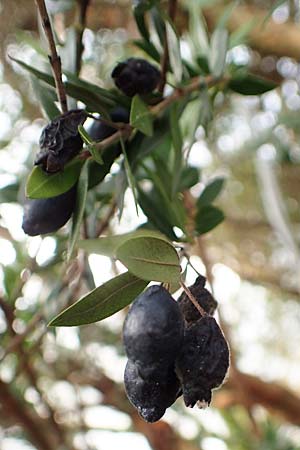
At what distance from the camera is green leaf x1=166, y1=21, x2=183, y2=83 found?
54 centimetres

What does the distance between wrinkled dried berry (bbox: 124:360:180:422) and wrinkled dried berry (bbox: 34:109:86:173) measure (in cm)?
12

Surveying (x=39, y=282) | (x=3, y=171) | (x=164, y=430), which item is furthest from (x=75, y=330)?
(x=3, y=171)

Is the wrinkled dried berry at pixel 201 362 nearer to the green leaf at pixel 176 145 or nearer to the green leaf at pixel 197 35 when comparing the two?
the green leaf at pixel 176 145

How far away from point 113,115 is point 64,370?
0.85 metres

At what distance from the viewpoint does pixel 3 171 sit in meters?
0.74

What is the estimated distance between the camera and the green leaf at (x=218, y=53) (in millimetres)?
617

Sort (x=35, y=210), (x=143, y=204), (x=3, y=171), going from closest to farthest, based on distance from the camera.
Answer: (x=35, y=210) → (x=143, y=204) → (x=3, y=171)

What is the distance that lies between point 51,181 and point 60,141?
0.03 metres

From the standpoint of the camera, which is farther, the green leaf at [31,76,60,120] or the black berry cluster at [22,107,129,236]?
the green leaf at [31,76,60,120]

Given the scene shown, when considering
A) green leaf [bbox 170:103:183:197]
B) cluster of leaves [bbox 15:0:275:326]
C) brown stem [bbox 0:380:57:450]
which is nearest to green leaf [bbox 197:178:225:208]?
cluster of leaves [bbox 15:0:275:326]

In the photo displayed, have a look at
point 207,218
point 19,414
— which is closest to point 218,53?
point 207,218

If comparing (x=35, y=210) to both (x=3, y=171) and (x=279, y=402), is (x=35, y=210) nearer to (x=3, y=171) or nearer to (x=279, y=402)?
(x=3, y=171)

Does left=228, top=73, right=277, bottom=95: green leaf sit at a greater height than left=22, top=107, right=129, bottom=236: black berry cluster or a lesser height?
lesser

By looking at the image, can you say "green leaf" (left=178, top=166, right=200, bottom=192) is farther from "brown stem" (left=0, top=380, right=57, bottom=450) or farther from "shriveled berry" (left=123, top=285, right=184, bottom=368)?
"brown stem" (left=0, top=380, right=57, bottom=450)
